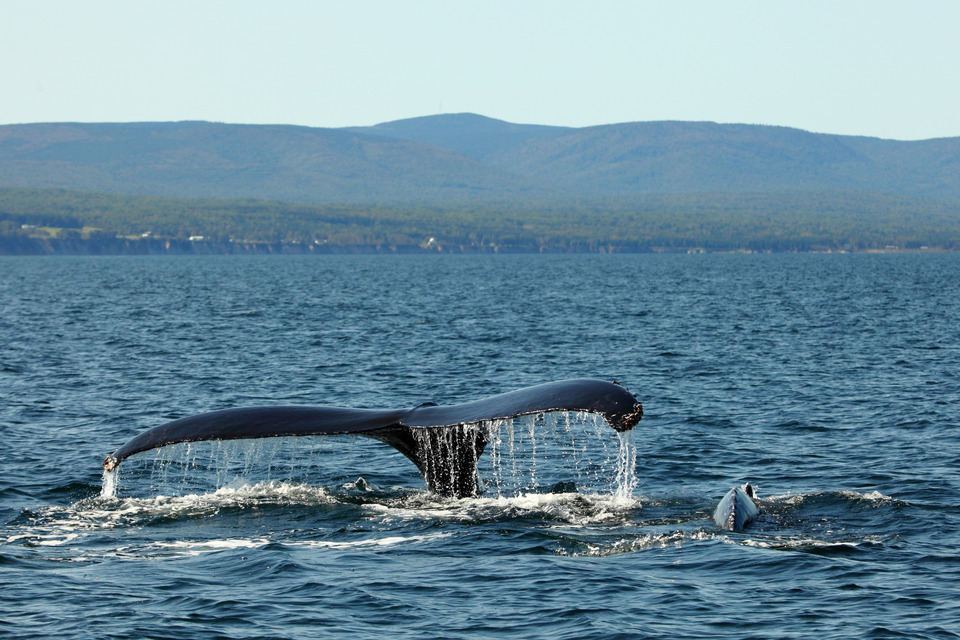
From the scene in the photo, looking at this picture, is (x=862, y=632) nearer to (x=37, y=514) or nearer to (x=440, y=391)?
(x=37, y=514)

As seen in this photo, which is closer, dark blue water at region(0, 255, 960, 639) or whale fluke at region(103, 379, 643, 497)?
whale fluke at region(103, 379, 643, 497)

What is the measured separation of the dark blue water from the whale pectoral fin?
0.51 meters

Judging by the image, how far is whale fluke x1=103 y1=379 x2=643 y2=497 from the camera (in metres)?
9.21

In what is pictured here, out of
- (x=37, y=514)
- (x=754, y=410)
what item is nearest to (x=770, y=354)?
(x=754, y=410)

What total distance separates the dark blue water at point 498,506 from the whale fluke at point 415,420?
54 centimetres

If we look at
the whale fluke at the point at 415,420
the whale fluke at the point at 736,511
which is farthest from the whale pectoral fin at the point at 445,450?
the whale fluke at the point at 736,511

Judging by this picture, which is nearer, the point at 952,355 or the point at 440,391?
the point at 440,391

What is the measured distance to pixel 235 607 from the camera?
1055 cm

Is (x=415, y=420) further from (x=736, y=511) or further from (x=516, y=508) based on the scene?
(x=736, y=511)

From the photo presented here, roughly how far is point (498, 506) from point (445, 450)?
237 cm

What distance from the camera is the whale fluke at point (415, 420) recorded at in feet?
30.2

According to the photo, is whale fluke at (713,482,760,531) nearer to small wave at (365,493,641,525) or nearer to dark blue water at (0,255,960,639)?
dark blue water at (0,255,960,639)

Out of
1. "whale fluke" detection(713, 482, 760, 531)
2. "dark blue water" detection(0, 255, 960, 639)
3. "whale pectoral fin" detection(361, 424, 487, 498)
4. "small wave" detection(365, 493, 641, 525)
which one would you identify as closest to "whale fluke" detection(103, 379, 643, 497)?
"whale pectoral fin" detection(361, 424, 487, 498)

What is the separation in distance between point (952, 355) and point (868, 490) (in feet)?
66.5
